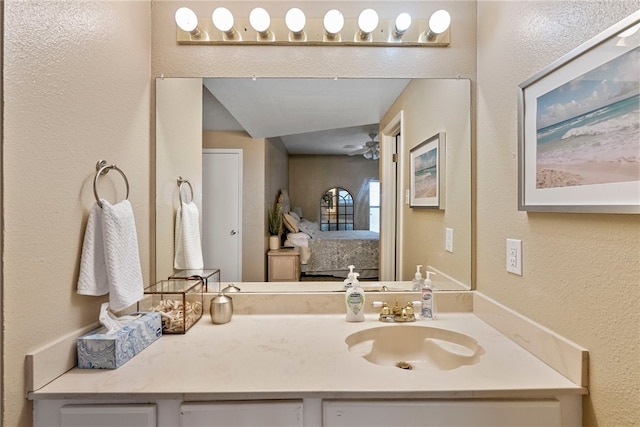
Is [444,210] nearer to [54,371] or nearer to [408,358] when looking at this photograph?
[408,358]

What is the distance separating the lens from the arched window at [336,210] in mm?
1607

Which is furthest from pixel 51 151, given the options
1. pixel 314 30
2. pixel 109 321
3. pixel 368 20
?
pixel 368 20

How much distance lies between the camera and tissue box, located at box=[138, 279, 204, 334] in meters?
1.20

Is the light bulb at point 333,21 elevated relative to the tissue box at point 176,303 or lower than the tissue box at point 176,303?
elevated

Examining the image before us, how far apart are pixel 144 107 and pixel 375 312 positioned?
124 centimetres

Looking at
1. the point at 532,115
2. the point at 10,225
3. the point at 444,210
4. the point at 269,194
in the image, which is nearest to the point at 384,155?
the point at 444,210

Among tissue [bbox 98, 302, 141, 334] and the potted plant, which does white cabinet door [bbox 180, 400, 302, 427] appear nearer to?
tissue [bbox 98, 302, 141, 334]

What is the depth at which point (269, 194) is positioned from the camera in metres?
1.58

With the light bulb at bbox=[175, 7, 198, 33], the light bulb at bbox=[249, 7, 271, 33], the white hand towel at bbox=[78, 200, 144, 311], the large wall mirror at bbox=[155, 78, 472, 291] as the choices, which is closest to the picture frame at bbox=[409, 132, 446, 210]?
the large wall mirror at bbox=[155, 78, 472, 291]

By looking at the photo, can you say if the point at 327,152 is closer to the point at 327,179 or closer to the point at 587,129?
the point at 327,179

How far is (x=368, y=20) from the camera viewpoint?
1.35 metres

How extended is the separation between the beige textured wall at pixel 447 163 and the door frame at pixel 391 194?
59 millimetres

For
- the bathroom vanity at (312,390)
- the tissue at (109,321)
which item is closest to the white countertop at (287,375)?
the bathroom vanity at (312,390)

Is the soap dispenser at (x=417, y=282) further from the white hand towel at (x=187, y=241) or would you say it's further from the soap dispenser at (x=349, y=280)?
the white hand towel at (x=187, y=241)
